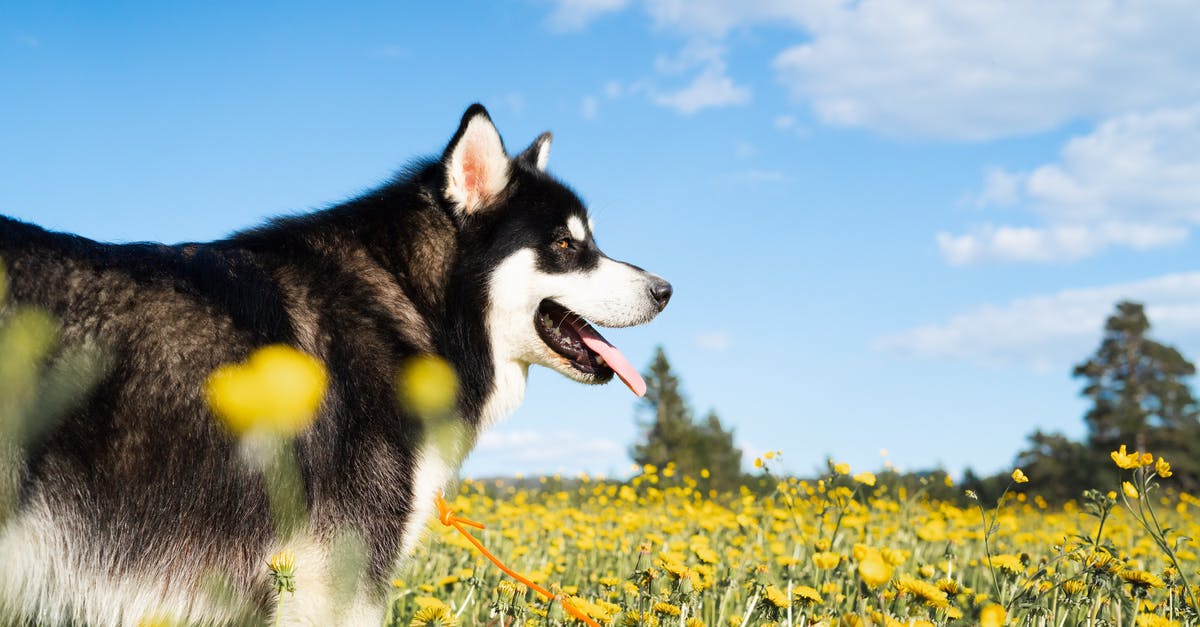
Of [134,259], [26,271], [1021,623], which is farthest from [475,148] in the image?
[1021,623]

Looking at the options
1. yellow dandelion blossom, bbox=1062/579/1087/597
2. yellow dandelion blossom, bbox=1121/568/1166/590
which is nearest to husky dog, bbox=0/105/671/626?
yellow dandelion blossom, bbox=1062/579/1087/597

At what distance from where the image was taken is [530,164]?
5086 millimetres

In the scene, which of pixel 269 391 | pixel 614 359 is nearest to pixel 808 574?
pixel 614 359

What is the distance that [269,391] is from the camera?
2.49 metres

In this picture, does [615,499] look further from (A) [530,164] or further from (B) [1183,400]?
(B) [1183,400]

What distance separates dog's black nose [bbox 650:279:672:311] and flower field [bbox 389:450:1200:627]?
4.50 ft

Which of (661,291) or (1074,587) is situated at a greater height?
(661,291)

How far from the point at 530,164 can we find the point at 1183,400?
49168 mm

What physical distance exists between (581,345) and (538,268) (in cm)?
59

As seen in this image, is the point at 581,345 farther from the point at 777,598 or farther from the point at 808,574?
the point at 808,574

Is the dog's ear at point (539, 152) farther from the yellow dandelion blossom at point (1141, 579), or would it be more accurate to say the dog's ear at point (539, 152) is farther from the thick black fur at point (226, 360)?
the yellow dandelion blossom at point (1141, 579)

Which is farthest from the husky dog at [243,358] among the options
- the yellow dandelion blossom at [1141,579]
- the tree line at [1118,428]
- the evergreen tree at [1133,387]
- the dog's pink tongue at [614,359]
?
the evergreen tree at [1133,387]

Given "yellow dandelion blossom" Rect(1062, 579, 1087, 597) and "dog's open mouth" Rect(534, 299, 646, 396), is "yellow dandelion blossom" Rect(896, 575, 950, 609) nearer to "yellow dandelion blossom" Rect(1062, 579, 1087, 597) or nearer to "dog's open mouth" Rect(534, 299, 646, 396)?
"yellow dandelion blossom" Rect(1062, 579, 1087, 597)

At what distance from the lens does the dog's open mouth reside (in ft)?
15.0
